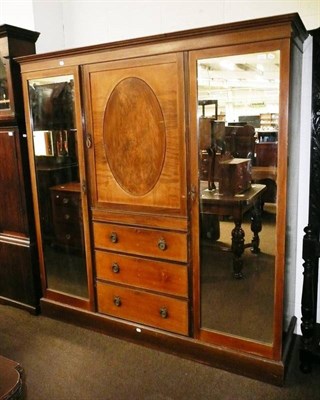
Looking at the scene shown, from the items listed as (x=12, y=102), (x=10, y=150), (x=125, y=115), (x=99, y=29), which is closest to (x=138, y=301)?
(x=125, y=115)

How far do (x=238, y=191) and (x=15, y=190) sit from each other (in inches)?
65.6

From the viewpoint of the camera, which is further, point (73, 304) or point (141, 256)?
point (73, 304)

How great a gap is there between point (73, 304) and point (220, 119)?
5.51 feet

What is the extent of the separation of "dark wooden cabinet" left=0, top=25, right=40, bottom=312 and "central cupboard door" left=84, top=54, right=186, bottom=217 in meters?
0.65

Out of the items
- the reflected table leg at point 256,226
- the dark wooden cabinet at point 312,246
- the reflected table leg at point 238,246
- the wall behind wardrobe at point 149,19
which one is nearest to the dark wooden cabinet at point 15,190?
the wall behind wardrobe at point 149,19

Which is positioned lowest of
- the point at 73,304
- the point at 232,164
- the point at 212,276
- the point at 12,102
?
the point at 73,304

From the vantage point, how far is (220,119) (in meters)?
1.98

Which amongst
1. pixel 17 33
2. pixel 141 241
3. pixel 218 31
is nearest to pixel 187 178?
pixel 141 241

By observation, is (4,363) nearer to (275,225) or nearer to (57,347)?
(57,347)

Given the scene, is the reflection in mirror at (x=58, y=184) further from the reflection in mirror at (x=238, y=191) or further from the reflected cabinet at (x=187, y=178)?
the reflection in mirror at (x=238, y=191)

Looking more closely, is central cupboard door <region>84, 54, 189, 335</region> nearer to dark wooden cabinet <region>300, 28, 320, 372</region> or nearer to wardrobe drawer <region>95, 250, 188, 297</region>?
wardrobe drawer <region>95, 250, 188, 297</region>

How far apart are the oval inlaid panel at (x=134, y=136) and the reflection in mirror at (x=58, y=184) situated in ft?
1.13

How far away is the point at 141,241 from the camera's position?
227 cm

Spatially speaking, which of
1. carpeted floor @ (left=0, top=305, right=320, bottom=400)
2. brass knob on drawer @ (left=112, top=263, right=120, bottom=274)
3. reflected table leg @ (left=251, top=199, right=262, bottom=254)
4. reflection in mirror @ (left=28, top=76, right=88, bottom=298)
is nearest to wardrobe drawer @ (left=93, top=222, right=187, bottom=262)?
brass knob on drawer @ (left=112, top=263, right=120, bottom=274)
